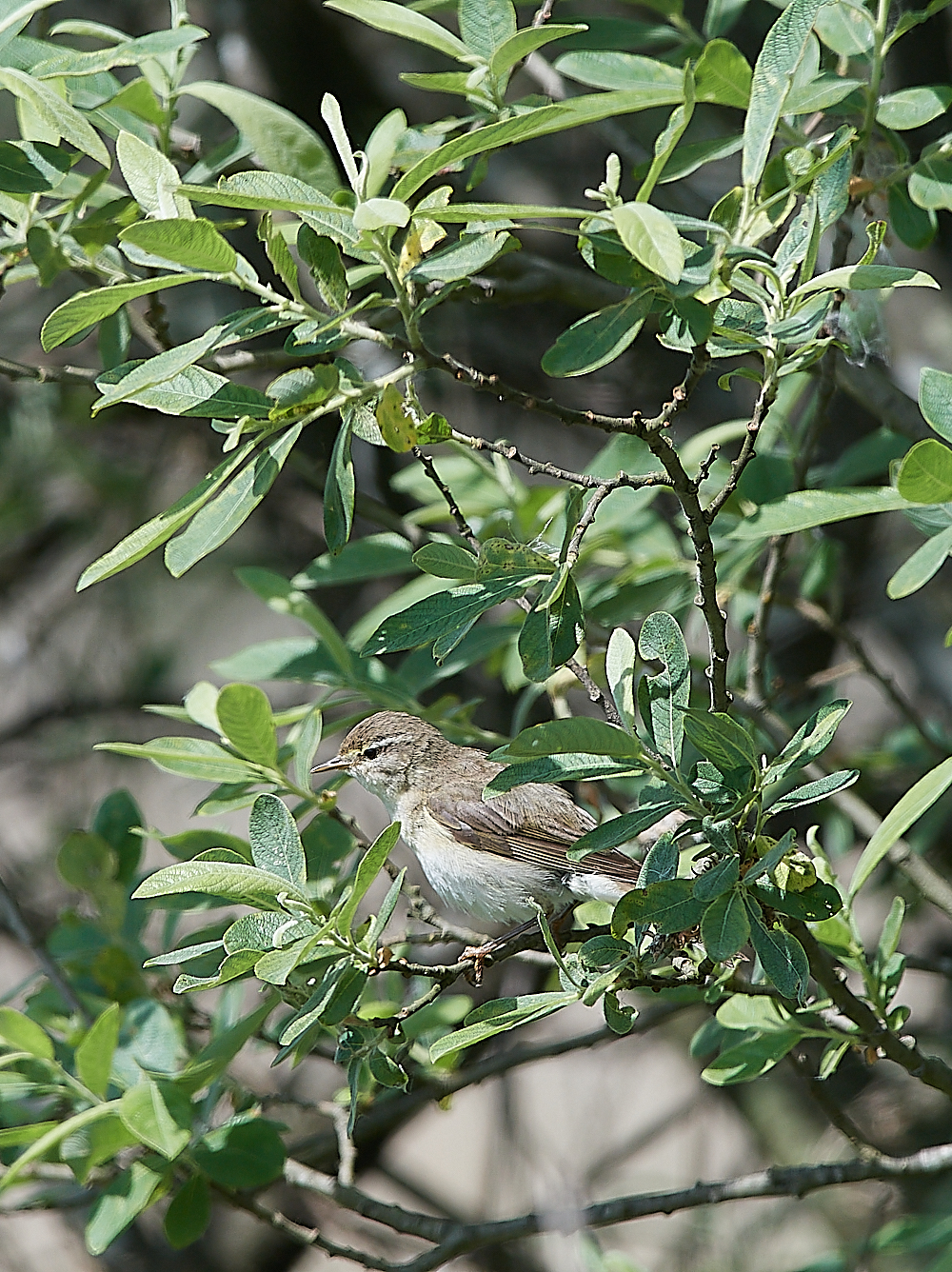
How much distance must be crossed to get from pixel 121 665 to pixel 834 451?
2.65 m

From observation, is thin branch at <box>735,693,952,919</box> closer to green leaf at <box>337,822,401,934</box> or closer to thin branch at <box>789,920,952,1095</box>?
thin branch at <box>789,920,952,1095</box>

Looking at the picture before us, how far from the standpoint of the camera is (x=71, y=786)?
4520mm

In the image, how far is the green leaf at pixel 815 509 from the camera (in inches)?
63.6

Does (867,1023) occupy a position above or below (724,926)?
below

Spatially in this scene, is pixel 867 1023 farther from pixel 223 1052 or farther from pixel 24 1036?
pixel 24 1036

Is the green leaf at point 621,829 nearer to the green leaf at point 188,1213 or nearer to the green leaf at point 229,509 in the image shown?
the green leaf at point 229,509

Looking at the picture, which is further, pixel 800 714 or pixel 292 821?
pixel 800 714

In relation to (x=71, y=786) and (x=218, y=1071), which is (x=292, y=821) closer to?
(x=218, y=1071)

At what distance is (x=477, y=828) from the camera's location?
2678 mm

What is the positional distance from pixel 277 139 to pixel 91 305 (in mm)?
673

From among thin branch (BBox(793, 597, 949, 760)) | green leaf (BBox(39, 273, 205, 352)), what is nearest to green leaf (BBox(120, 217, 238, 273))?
green leaf (BBox(39, 273, 205, 352))

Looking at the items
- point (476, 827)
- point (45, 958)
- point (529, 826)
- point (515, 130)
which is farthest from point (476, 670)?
point (515, 130)

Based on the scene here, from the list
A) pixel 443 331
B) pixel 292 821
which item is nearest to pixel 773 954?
pixel 292 821

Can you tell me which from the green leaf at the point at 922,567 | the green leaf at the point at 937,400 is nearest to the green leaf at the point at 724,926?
the green leaf at the point at 922,567
